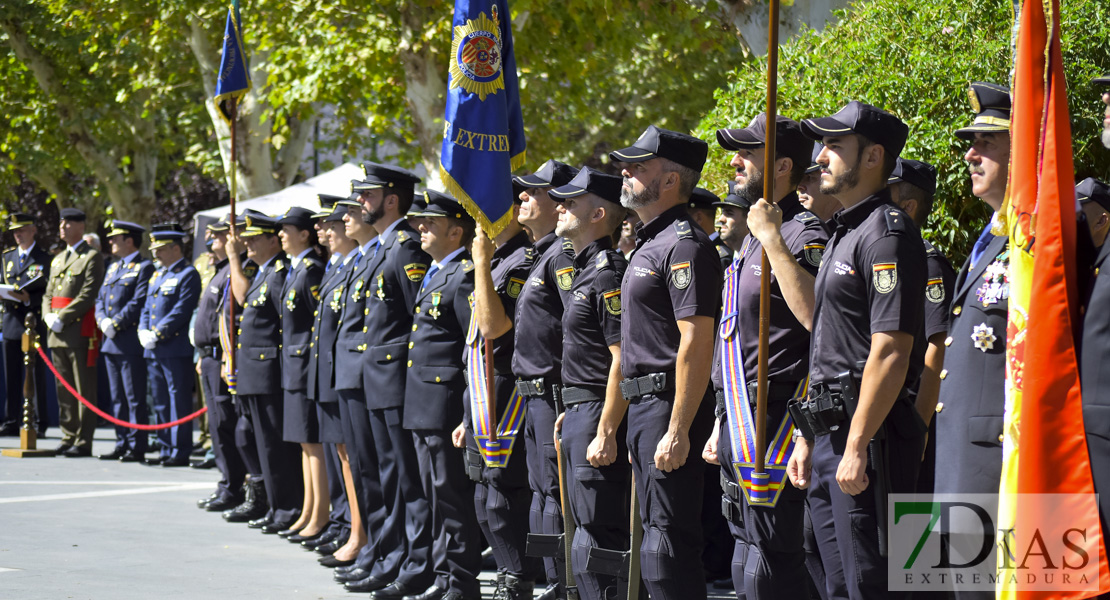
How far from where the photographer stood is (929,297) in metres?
5.24

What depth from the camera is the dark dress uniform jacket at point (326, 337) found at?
26.8ft

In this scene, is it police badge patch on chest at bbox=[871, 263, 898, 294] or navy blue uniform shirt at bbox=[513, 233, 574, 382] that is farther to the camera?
navy blue uniform shirt at bbox=[513, 233, 574, 382]

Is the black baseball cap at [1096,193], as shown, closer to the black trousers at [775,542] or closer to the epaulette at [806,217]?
the epaulette at [806,217]

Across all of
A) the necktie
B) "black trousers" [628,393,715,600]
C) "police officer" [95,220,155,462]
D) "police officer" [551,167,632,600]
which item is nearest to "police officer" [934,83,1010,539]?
"black trousers" [628,393,715,600]

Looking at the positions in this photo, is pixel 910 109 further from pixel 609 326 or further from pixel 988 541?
pixel 988 541

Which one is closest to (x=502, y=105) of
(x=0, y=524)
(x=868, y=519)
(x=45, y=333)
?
(x=868, y=519)

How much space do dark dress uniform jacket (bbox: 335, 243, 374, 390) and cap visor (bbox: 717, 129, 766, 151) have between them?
3.14 meters

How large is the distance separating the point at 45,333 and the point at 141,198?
31.6ft

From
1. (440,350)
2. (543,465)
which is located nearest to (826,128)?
(543,465)

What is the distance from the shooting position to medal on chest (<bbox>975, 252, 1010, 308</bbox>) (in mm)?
4156

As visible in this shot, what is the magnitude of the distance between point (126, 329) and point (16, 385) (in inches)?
105

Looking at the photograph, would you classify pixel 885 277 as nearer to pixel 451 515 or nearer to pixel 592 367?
pixel 592 367

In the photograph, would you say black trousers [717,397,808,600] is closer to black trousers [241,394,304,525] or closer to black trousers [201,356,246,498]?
black trousers [241,394,304,525]

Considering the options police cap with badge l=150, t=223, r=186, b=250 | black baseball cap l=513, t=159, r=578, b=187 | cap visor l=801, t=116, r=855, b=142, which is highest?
police cap with badge l=150, t=223, r=186, b=250
